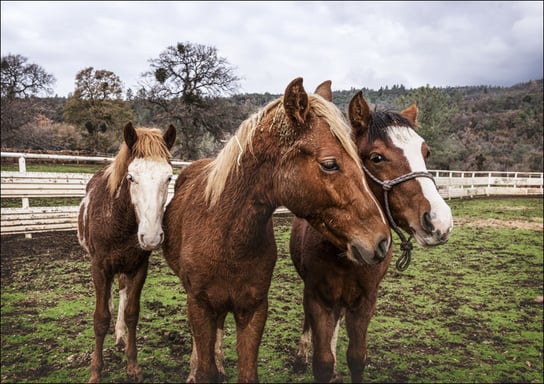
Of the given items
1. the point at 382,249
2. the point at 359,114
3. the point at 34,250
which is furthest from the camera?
the point at 34,250

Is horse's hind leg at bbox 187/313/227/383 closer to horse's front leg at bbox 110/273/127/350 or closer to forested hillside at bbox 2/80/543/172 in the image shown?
horse's front leg at bbox 110/273/127/350

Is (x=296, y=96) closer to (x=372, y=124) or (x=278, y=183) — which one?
(x=278, y=183)

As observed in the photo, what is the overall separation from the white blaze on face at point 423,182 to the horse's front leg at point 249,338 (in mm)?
1154

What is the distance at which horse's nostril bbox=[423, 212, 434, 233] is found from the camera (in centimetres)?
210

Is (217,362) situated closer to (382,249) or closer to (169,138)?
(169,138)

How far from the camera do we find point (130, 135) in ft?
9.62

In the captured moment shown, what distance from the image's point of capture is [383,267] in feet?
8.86

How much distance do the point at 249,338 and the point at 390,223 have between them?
124 centimetres

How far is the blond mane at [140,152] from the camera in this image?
114 inches

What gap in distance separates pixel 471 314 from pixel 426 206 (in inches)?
144

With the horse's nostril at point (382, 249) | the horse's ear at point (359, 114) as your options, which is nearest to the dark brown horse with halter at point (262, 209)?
the horse's nostril at point (382, 249)

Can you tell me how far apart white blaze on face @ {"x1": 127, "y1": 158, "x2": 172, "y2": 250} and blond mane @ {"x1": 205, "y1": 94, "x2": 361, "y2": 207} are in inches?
23.5

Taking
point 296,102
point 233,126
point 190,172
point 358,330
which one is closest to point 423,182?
point 296,102

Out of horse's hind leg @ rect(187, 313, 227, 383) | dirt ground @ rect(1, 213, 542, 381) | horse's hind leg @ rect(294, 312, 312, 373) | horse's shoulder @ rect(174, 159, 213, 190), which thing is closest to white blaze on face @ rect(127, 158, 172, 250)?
horse's shoulder @ rect(174, 159, 213, 190)
